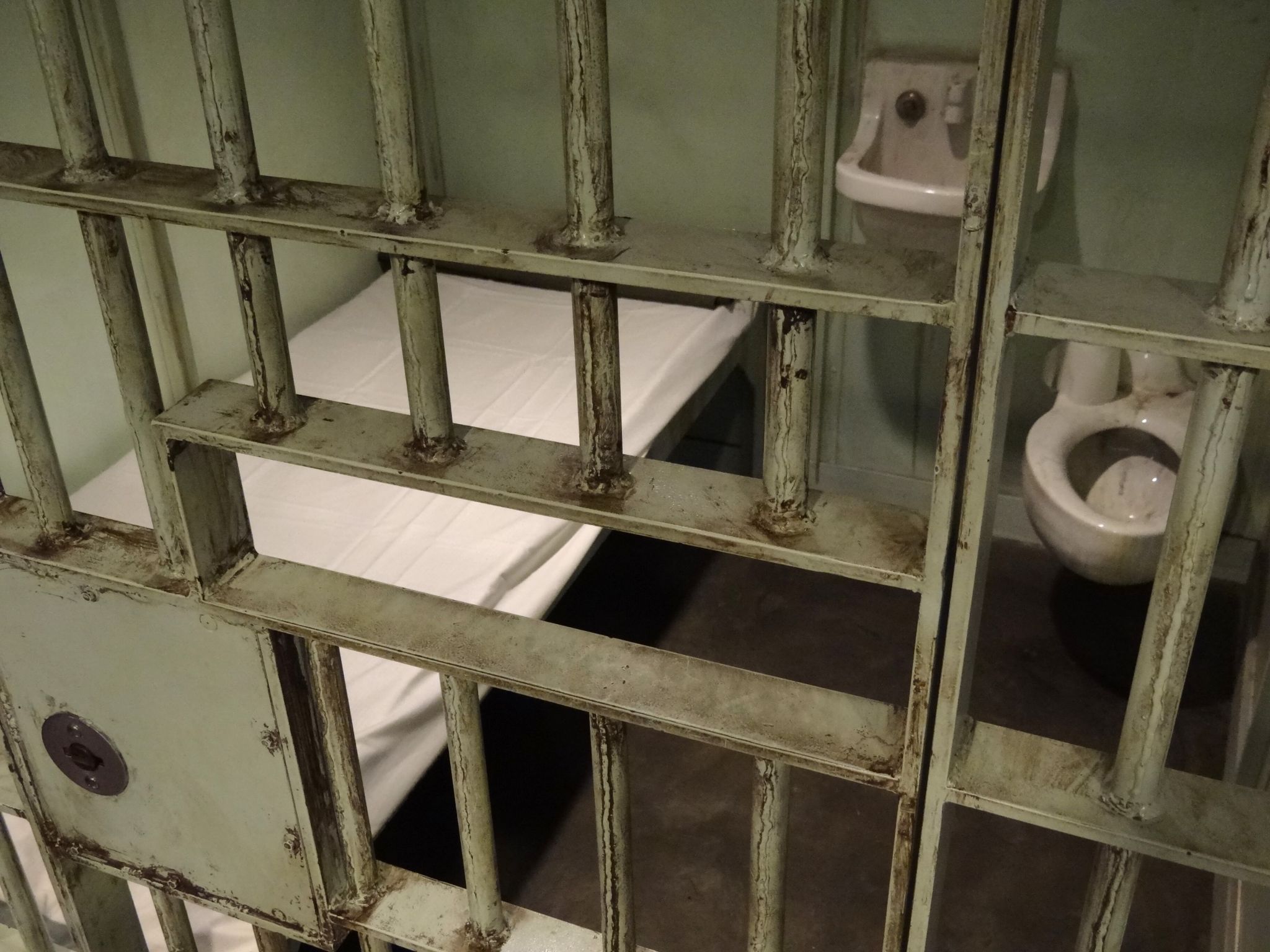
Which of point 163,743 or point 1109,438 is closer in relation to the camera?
point 163,743

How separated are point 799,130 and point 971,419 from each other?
16cm

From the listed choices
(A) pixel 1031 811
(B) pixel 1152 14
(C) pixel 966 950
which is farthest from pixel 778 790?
(B) pixel 1152 14

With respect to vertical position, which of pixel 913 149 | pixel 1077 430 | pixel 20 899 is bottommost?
pixel 20 899

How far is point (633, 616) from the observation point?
2465 mm

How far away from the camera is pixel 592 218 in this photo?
0.59 metres

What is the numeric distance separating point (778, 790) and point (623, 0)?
224 cm

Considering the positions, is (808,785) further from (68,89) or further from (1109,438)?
(68,89)

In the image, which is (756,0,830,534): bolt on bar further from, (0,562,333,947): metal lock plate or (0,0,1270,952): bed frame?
(0,562,333,947): metal lock plate

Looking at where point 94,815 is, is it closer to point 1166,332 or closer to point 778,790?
point 778,790

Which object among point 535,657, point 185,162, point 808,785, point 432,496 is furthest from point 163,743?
point 185,162

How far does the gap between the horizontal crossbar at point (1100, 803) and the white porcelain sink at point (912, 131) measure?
1.65m

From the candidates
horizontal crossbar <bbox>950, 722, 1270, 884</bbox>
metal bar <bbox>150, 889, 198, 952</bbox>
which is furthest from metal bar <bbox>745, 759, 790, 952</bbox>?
metal bar <bbox>150, 889, 198, 952</bbox>

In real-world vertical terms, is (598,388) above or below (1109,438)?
below

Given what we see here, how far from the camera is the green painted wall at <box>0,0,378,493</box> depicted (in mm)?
1960
